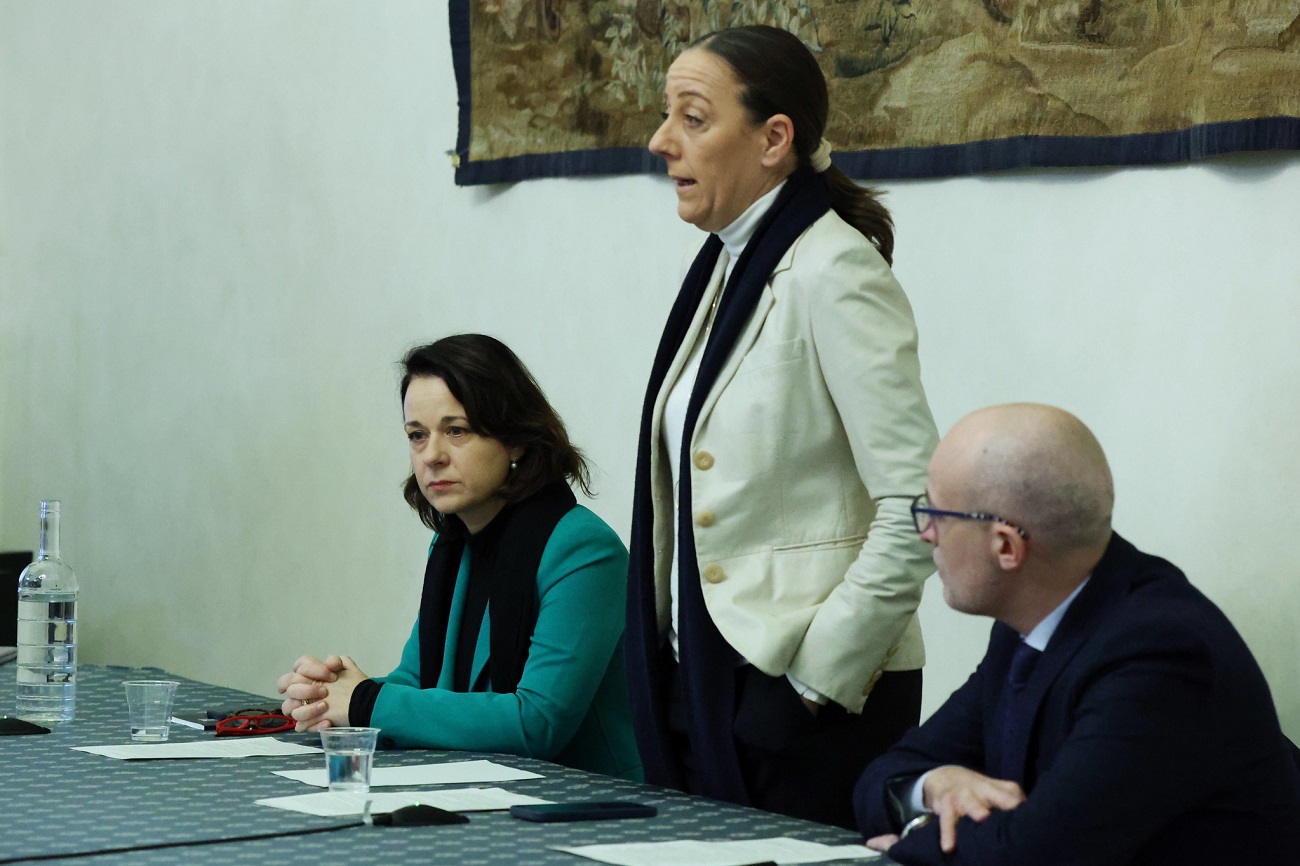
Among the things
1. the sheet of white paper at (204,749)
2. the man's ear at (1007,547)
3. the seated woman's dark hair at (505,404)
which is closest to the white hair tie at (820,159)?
the seated woman's dark hair at (505,404)

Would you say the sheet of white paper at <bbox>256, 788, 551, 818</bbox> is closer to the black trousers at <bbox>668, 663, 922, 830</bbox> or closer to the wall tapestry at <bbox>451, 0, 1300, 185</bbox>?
the black trousers at <bbox>668, 663, 922, 830</bbox>

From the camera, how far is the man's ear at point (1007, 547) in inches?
67.9

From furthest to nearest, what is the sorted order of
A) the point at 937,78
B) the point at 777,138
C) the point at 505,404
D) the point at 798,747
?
the point at 937,78, the point at 505,404, the point at 777,138, the point at 798,747

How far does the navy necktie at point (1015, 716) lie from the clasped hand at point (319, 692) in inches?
42.3

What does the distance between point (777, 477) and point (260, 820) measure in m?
0.77

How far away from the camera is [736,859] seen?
1660mm

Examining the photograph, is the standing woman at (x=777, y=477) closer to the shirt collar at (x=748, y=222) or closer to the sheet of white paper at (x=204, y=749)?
the shirt collar at (x=748, y=222)

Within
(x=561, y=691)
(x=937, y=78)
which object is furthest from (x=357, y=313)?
(x=561, y=691)

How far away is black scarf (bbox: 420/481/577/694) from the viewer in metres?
2.66

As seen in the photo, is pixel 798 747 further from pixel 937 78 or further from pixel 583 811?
pixel 937 78

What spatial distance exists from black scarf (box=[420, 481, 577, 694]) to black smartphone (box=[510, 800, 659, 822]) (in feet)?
2.40

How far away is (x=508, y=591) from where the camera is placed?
2.66 m

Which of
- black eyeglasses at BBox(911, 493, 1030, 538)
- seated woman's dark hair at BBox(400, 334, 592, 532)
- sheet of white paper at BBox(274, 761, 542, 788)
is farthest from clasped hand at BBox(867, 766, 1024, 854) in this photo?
seated woman's dark hair at BBox(400, 334, 592, 532)

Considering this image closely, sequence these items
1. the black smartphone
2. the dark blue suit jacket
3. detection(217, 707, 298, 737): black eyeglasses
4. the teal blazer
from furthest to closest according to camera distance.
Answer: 1. detection(217, 707, 298, 737): black eyeglasses
2. the teal blazer
3. the black smartphone
4. the dark blue suit jacket
